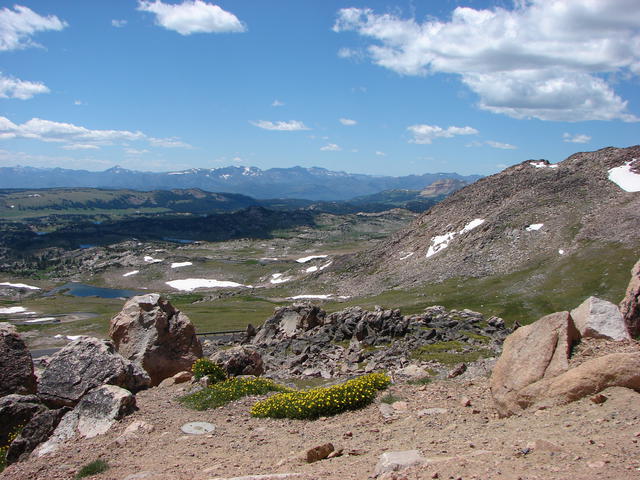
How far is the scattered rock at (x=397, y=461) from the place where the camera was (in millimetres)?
12094

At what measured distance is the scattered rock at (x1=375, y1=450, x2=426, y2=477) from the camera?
1209 cm

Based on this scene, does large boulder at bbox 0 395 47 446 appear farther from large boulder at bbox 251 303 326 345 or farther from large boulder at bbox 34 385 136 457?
large boulder at bbox 251 303 326 345

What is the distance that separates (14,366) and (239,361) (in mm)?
11518

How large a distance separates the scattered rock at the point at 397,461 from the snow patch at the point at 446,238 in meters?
93.9

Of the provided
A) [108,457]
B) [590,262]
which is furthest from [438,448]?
[590,262]

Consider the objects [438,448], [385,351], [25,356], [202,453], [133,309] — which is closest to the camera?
[438,448]

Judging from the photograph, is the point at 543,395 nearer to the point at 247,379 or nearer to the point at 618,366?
the point at 618,366

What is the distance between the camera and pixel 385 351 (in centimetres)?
4138

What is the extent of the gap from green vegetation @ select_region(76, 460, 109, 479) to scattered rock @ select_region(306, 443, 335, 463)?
7.09 meters

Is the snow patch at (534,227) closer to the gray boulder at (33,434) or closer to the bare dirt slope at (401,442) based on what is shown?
the bare dirt slope at (401,442)

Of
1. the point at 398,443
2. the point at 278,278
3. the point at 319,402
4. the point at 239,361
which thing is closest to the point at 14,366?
the point at 239,361

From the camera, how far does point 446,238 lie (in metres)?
106

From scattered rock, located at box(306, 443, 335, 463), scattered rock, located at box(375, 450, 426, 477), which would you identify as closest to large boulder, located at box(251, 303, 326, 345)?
scattered rock, located at box(306, 443, 335, 463)

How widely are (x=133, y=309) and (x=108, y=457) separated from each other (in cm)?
1832
